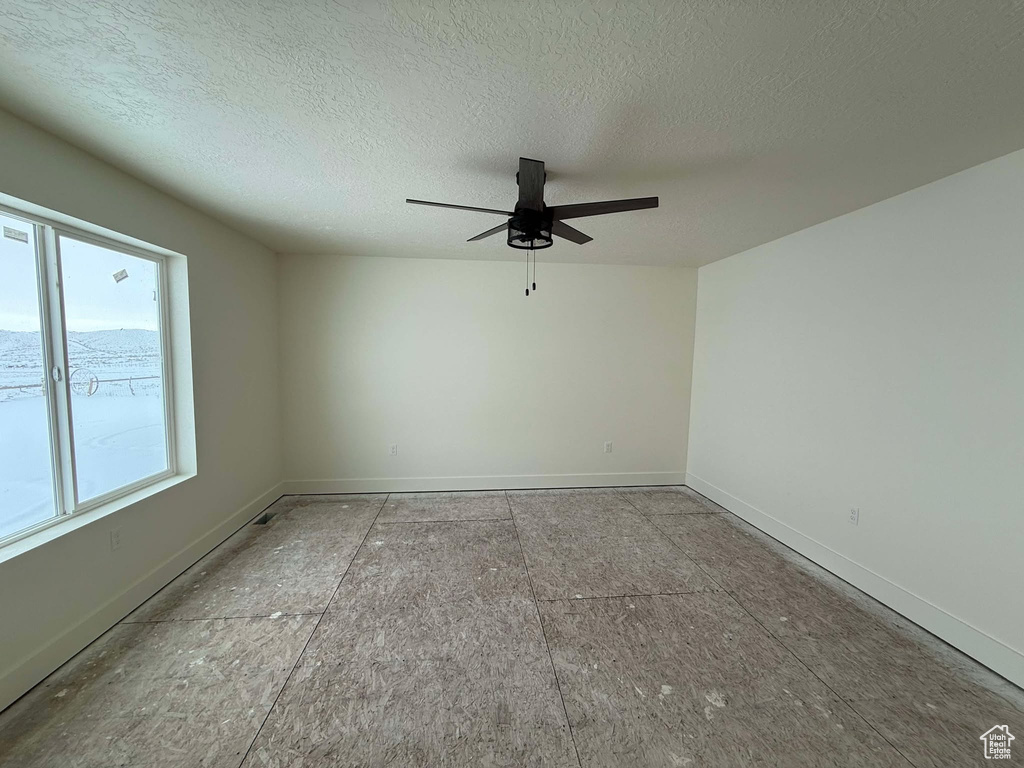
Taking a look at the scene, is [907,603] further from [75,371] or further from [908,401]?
[75,371]

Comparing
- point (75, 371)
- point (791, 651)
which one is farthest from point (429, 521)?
point (791, 651)

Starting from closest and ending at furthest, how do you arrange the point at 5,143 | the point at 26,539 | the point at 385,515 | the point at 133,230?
1. the point at 5,143
2. the point at 26,539
3. the point at 133,230
4. the point at 385,515

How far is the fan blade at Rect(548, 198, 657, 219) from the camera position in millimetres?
1616

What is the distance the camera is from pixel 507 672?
5.40 feet

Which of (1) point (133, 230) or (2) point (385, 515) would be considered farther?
(2) point (385, 515)

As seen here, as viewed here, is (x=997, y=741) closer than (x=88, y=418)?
Yes

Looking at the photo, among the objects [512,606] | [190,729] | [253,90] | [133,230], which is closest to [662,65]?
[253,90]

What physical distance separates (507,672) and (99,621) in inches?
83.7

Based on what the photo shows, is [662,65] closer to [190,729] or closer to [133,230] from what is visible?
[133,230]

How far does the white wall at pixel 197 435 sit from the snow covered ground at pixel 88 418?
0.67 feet

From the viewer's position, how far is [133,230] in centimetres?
202

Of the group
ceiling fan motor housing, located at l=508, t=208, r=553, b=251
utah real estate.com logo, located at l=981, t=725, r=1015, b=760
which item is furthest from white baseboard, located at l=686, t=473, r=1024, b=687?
ceiling fan motor housing, located at l=508, t=208, r=553, b=251

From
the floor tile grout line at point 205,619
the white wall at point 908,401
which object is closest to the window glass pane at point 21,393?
the floor tile grout line at point 205,619

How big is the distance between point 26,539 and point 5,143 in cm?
172
